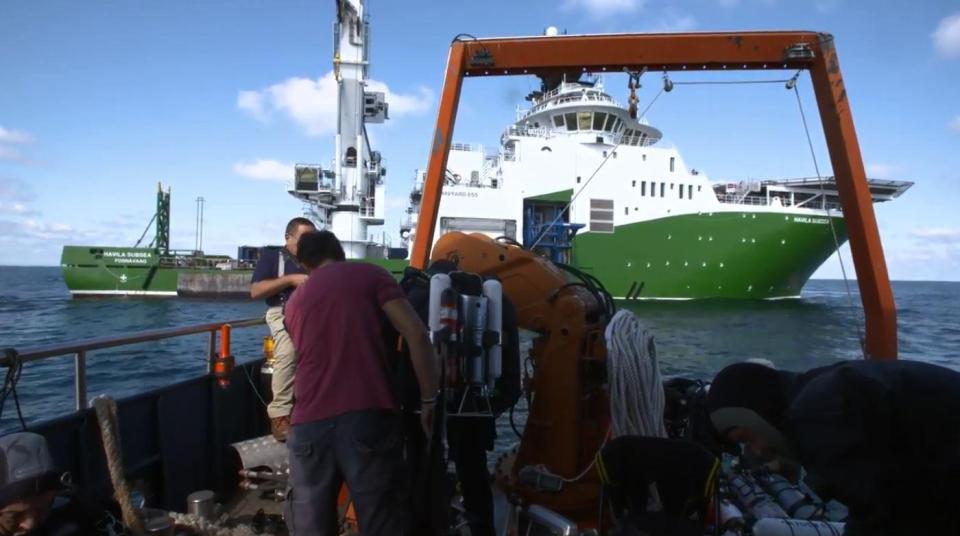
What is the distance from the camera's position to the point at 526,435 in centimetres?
343

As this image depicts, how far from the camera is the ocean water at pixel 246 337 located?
1004cm

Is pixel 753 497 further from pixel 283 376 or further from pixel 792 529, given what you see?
pixel 283 376

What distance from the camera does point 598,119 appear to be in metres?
29.1

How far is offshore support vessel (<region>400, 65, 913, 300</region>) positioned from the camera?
26859 mm

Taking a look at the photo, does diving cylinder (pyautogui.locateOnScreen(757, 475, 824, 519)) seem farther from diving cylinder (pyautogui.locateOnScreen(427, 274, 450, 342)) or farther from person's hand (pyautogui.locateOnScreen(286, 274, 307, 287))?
person's hand (pyautogui.locateOnScreen(286, 274, 307, 287))

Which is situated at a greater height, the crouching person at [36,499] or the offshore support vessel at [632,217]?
the offshore support vessel at [632,217]

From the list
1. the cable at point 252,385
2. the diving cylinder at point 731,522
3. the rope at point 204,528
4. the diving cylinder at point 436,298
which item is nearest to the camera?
the diving cylinder at point 436,298

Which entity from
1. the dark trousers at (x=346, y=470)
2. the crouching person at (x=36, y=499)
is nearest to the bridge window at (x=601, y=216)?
the dark trousers at (x=346, y=470)

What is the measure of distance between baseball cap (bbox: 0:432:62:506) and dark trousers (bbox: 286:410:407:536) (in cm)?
83

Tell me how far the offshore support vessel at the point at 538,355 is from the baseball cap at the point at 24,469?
0.41m

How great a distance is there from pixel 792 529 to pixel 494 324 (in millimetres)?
1772

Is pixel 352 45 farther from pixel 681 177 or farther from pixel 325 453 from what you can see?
pixel 325 453

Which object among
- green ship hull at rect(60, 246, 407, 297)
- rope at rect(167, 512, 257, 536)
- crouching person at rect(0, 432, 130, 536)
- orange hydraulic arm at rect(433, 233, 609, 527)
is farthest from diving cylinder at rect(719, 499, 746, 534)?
green ship hull at rect(60, 246, 407, 297)

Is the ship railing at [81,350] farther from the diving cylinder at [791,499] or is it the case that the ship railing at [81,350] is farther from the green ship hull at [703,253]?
the green ship hull at [703,253]
